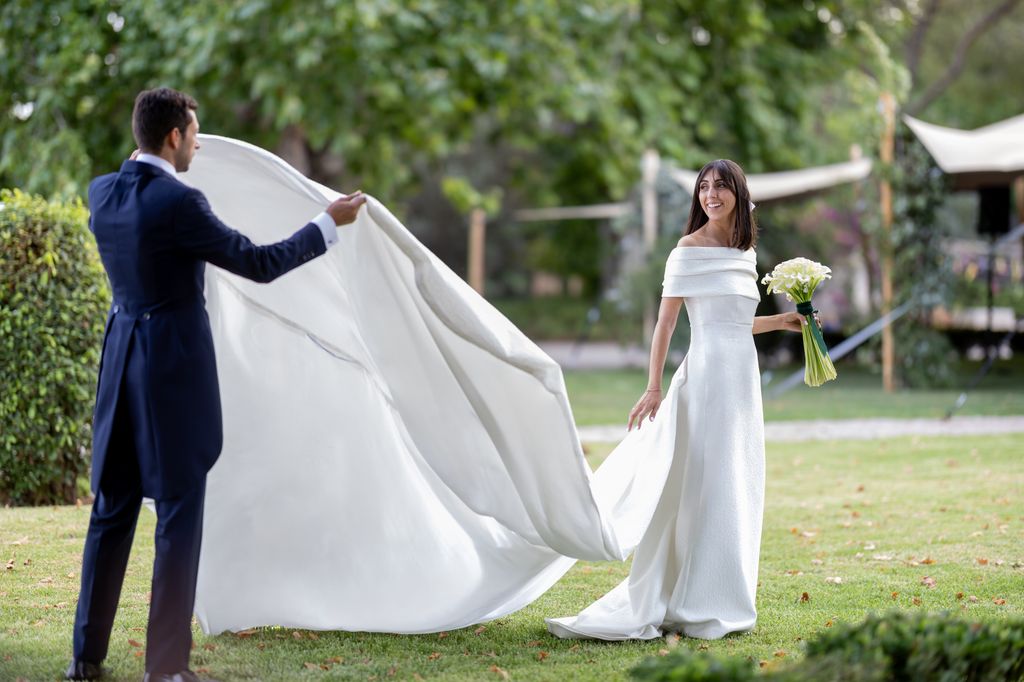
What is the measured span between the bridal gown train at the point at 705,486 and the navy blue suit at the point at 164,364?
166 centimetres

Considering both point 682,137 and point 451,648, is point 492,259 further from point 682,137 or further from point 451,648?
point 451,648

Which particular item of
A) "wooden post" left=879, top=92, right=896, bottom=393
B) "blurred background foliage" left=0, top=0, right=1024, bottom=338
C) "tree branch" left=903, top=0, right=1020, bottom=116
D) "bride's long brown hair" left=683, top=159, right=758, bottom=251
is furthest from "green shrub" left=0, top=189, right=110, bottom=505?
"tree branch" left=903, top=0, right=1020, bottom=116

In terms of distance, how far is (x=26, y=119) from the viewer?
50.2ft

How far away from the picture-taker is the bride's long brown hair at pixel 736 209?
16.7ft

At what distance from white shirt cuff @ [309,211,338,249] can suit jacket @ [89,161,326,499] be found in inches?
5.2

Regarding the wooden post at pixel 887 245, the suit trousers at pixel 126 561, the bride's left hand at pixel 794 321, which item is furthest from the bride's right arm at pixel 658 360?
the wooden post at pixel 887 245

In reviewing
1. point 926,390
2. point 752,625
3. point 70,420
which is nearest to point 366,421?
point 752,625

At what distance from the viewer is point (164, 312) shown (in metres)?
4.14

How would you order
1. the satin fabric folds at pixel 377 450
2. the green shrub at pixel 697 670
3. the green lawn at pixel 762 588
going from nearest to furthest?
the green shrub at pixel 697 670
the green lawn at pixel 762 588
the satin fabric folds at pixel 377 450

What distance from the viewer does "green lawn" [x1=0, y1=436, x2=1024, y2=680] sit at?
4.68 metres

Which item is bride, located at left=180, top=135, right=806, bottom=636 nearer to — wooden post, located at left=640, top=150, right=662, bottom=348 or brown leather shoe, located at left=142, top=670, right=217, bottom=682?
brown leather shoe, located at left=142, top=670, right=217, bottom=682

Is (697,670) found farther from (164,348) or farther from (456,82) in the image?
(456,82)

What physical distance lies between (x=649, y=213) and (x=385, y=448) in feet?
47.0

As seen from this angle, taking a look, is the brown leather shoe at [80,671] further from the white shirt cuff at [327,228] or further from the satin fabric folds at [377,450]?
the white shirt cuff at [327,228]
